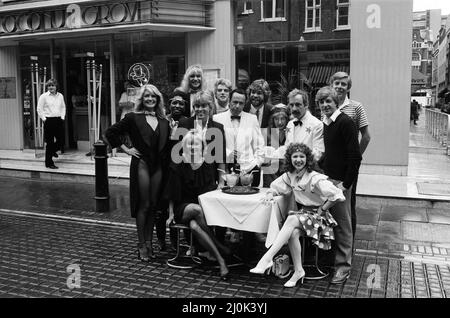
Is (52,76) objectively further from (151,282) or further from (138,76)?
(151,282)

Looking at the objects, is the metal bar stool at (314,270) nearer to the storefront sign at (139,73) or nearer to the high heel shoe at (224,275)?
the high heel shoe at (224,275)

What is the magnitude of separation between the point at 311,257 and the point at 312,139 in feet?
4.39

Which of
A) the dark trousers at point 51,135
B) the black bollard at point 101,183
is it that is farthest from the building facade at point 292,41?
the black bollard at point 101,183

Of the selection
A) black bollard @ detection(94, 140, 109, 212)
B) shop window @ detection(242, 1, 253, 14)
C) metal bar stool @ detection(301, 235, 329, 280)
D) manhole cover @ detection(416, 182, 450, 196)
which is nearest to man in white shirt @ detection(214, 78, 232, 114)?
metal bar stool @ detection(301, 235, 329, 280)

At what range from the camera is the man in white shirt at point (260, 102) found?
6805 mm

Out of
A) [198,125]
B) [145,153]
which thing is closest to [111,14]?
[145,153]

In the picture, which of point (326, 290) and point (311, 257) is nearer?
point (326, 290)

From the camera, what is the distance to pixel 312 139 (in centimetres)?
582

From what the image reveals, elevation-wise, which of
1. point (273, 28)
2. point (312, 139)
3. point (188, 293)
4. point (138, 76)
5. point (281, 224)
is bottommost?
point (188, 293)

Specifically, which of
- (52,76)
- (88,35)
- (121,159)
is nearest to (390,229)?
(121,159)

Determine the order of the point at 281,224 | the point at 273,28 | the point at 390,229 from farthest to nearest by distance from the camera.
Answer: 1. the point at 273,28
2. the point at 390,229
3. the point at 281,224

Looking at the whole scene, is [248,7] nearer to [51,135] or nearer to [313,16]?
[313,16]

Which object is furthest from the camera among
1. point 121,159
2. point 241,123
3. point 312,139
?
point 121,159

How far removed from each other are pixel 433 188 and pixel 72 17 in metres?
8.79
